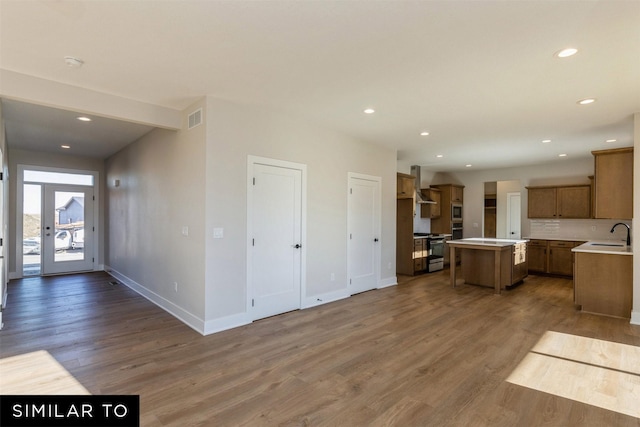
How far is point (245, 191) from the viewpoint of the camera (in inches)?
160

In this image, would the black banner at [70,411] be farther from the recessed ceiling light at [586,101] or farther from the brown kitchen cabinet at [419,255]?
the brown kitchen cabinet at [419,255]

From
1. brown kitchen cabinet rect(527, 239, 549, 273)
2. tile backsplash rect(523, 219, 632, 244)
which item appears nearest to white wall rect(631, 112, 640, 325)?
brown kitchen cabinet rect(527, 239, 549, 273)

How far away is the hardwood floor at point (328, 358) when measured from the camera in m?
2.24

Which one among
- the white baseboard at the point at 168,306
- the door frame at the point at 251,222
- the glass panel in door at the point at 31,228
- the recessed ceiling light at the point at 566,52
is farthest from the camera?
the glass panel in door at the point at 31,228

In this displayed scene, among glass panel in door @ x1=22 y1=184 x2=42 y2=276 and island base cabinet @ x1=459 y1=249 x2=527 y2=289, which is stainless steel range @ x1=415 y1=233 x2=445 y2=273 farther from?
glass panel in door @ x1=22 y1=184 x2=42 y2=276

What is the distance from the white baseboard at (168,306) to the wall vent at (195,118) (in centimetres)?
235

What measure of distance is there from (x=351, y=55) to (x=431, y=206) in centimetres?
670

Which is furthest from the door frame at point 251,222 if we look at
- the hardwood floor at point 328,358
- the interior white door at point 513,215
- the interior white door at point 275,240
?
the interior white door at point 513,215

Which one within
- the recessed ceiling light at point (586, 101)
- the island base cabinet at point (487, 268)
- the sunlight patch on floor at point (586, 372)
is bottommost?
the sunlight patch on floor at point (586, 372)

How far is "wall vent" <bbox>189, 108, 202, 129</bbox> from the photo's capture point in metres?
3.87

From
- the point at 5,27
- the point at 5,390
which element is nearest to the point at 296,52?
the point at 5,27

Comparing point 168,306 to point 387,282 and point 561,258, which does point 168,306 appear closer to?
point 387,282

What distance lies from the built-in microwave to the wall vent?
7254mm

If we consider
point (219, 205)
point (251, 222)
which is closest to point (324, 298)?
point (251, 222)
